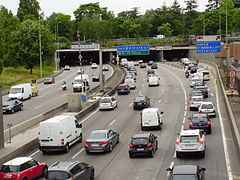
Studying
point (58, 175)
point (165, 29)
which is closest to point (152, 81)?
point (58, 175)

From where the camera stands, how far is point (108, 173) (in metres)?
22.6

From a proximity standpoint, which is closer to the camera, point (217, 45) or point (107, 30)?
point (217, 45)

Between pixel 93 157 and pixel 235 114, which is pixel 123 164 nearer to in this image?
→ pixel 93 157

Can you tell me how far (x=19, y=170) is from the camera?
65.7ft

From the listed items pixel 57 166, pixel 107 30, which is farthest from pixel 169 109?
pixel 107 30

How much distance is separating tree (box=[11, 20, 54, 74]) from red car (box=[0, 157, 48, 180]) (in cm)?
7114

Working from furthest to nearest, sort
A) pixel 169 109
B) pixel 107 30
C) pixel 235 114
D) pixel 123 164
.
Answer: pixel 107 30, pixel 169 109, pixel 235 114, pixel 123 164

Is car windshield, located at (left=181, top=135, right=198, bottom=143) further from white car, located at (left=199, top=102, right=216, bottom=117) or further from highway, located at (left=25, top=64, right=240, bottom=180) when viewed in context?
white car, located at (left=199, top=102, right=216, bottom=117)

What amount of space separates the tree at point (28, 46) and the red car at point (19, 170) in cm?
7114

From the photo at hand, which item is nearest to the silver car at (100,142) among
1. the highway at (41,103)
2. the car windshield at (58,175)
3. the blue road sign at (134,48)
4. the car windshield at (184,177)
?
the car windshield at (58,175)

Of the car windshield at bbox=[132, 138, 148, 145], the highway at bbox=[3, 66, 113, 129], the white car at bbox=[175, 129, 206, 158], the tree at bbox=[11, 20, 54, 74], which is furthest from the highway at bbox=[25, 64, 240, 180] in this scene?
the tree at bbox=[11, 20, 54, 74]

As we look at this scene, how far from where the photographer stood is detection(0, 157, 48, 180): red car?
19.8m

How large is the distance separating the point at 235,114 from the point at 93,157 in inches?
669

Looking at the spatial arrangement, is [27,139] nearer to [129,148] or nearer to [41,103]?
[129,148]
